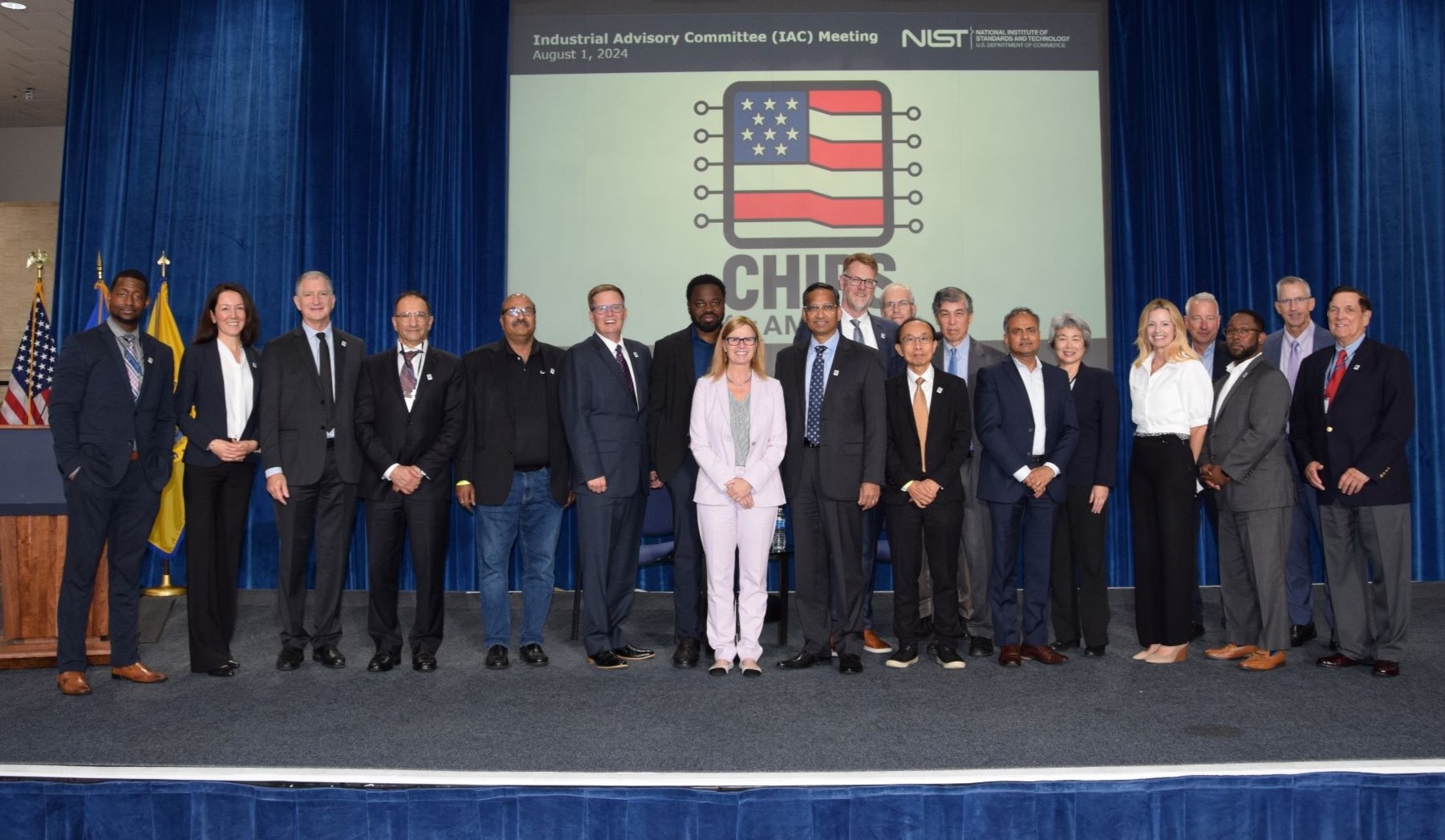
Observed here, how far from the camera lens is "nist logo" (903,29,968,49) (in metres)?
6.23

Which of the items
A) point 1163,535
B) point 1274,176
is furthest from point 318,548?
point 1274,176

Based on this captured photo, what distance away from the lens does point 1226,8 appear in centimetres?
627

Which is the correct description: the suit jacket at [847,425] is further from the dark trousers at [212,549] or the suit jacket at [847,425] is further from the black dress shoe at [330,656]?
the dark trousers at [212,549]

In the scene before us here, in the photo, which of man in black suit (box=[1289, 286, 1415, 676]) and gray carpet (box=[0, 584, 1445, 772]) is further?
man in black suit (box=[1289, 286, 1415, 676])

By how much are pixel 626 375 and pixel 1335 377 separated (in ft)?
9.40

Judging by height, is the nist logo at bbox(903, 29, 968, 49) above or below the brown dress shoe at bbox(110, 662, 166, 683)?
above

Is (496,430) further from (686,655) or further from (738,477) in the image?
(686,655)

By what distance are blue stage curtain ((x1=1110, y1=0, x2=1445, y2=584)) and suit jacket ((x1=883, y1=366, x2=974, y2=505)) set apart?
2.50m

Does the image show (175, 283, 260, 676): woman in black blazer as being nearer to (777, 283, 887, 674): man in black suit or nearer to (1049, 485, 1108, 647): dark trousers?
(777, 283, 887, 674): man in black suit

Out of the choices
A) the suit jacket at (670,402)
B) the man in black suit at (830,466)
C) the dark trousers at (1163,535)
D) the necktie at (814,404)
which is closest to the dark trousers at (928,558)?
the man in black suit at (830,466)

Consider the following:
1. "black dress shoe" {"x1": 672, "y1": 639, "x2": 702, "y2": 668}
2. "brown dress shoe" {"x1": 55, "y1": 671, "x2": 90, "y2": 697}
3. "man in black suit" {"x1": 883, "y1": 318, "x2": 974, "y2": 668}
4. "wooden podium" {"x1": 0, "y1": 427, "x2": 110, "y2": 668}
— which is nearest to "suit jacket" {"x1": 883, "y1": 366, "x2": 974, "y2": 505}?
"man in black suit" {"x1": 883, "y1": 318, "x2": 974, "y2": 668}

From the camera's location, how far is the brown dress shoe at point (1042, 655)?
163 inches

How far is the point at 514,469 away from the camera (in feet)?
13.8

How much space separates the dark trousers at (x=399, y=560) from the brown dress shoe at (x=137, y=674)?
77cm
